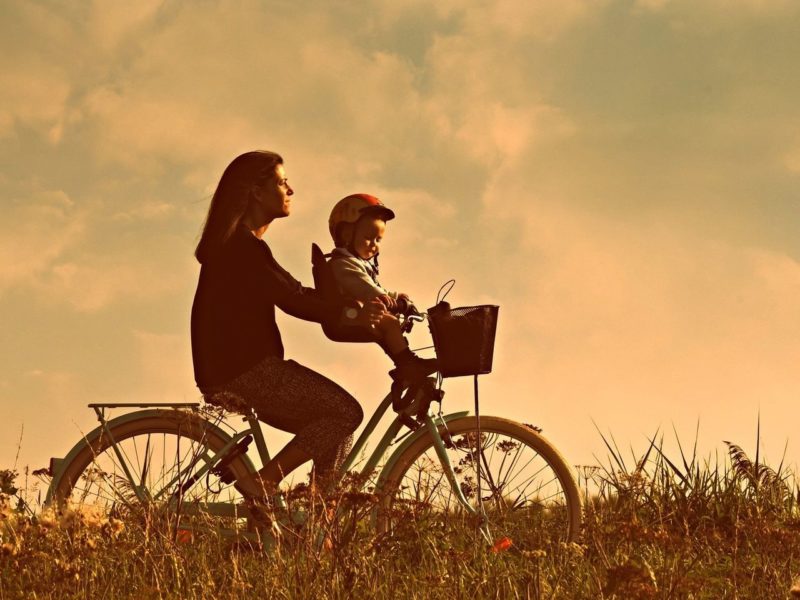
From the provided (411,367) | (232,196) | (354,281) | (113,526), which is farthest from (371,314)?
(113,526)

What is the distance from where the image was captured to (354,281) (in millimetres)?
5727

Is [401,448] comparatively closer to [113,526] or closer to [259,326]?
[259,326]

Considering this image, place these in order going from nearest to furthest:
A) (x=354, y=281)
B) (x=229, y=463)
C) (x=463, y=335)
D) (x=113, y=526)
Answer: (x=113, y=526) < (x=463, y=335) < (x=354, y=281) < (x=229, y=463)

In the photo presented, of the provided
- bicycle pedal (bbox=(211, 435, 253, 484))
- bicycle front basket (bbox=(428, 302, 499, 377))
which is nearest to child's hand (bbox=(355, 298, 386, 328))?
bicycle front basket (bbox=(428, 302, 499, 377))

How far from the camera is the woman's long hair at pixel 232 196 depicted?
5664 millimetres

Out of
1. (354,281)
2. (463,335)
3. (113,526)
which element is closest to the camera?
(113,526)

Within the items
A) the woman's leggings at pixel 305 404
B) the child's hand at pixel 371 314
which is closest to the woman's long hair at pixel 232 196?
the woman's leggings at pixel 305 404

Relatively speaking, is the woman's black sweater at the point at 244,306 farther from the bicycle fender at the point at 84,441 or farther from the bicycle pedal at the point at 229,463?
the bicycle fender at the point at 84,441

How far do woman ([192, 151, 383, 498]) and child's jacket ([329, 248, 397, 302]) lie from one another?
0.16m

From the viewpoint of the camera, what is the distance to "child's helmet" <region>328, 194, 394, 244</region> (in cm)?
595

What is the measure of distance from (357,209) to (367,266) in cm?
34

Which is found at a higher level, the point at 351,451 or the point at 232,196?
the point at 232,196

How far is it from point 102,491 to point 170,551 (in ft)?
5.26

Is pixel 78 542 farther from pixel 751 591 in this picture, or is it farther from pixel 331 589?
pixel 751 591
